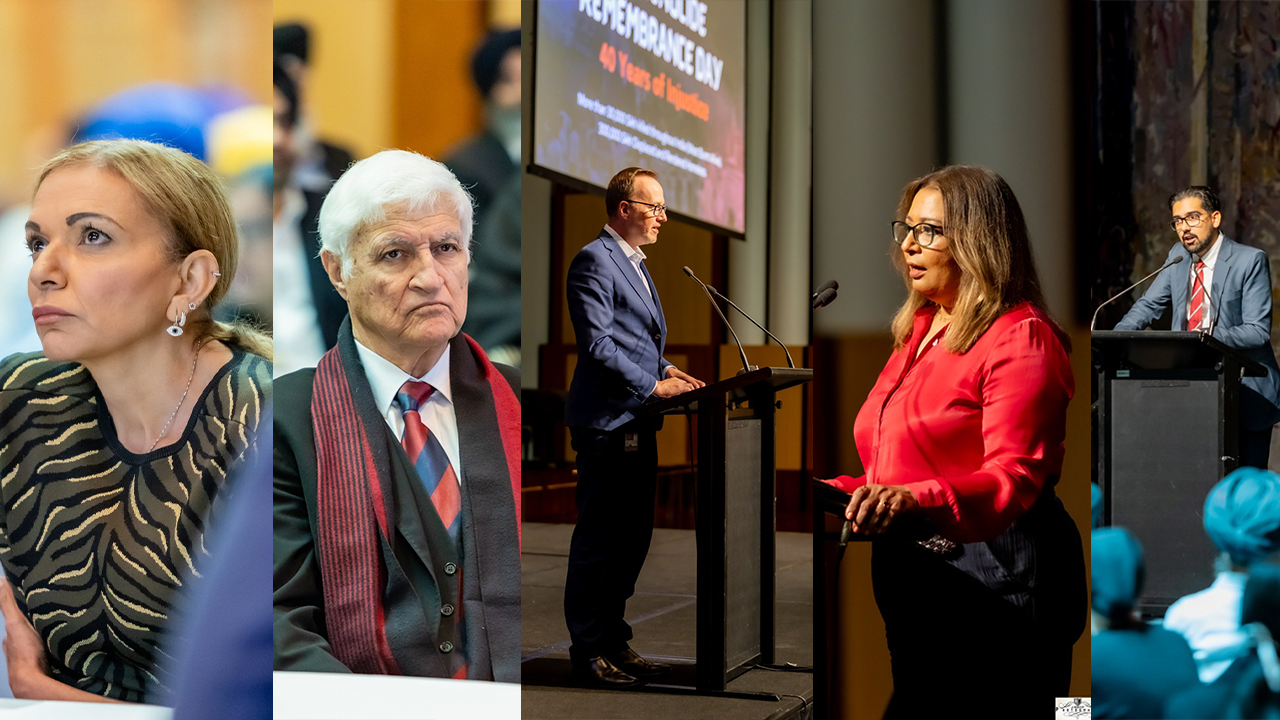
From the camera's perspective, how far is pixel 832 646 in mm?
2662

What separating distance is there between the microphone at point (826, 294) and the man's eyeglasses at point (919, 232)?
17cm

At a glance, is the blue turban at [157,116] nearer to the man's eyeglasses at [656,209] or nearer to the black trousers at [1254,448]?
the man's eyeglasses at [656,209]

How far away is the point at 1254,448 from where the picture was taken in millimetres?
2916

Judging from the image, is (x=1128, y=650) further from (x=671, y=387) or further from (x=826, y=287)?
(x=671, y=387)

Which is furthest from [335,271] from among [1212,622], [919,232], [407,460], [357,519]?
[1212,622]

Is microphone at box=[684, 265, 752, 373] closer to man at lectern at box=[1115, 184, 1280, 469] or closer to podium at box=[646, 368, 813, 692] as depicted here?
podium at box=[646, 368, 813, 692]

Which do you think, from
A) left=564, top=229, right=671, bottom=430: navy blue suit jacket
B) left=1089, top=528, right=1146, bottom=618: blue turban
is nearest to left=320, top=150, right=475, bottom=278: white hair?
left=564, top=229, right=671, bottom=430: navy blue suit jacket

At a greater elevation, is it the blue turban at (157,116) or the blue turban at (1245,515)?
the blue turban at (157,116)

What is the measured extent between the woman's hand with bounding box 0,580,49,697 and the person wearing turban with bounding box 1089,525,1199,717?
2.83 m

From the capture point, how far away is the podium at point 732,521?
2814 mm

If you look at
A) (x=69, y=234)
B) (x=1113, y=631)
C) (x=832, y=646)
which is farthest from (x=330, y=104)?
(x=1113, y=631)

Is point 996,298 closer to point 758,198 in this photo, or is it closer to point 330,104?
point 758,198

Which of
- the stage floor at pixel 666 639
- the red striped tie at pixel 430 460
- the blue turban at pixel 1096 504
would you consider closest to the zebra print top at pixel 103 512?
the red striped tie at pixel 430 460

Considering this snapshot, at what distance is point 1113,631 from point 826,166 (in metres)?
1.36
